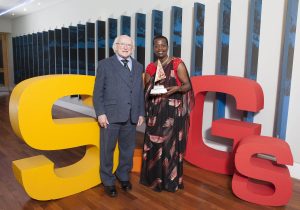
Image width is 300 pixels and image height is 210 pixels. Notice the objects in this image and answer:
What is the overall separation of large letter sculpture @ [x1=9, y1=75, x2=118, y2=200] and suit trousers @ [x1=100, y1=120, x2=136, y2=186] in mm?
169

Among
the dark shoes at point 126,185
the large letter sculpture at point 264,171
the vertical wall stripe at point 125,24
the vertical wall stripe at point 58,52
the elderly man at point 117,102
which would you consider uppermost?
the vertical wall stripe at point 125,24

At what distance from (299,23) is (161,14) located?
7.03 feet

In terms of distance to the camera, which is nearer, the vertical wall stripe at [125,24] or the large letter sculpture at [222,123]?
the large letter sculpture at [222,123]

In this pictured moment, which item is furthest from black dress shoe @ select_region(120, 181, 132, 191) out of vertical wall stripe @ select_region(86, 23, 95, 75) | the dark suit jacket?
vertical wall stripe @ select_region(86, 23, 95, 75)

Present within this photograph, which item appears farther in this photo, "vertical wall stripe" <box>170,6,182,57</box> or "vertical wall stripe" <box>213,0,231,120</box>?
"vertical wall stripe" <box>170,6,182,57</box>

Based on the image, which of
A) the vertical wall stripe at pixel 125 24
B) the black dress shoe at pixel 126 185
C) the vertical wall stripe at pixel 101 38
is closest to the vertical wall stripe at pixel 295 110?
the black dress shoe at pixel 126 185

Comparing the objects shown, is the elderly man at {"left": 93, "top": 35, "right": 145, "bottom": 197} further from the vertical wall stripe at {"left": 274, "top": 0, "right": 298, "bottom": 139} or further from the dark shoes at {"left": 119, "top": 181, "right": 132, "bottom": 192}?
the vertical wall stripe at {"left": 274, "top": 0, "right": 298, "bottom": 139}

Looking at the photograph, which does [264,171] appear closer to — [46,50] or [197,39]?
[197,39]

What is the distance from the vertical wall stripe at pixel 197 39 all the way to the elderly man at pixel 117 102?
5.17 feet

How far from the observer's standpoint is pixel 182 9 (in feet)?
13.7

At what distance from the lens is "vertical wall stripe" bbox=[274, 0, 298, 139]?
293 centimetres

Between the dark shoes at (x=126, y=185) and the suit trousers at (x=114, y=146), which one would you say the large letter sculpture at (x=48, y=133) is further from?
the dark shoes at (x=126, y=185)

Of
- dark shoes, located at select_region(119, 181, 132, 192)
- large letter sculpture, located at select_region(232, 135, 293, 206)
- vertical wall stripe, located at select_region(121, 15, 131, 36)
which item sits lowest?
dark shoes, located at select_region(119, 181, 132, 192)

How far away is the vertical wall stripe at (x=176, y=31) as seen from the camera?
4140 millimetres
